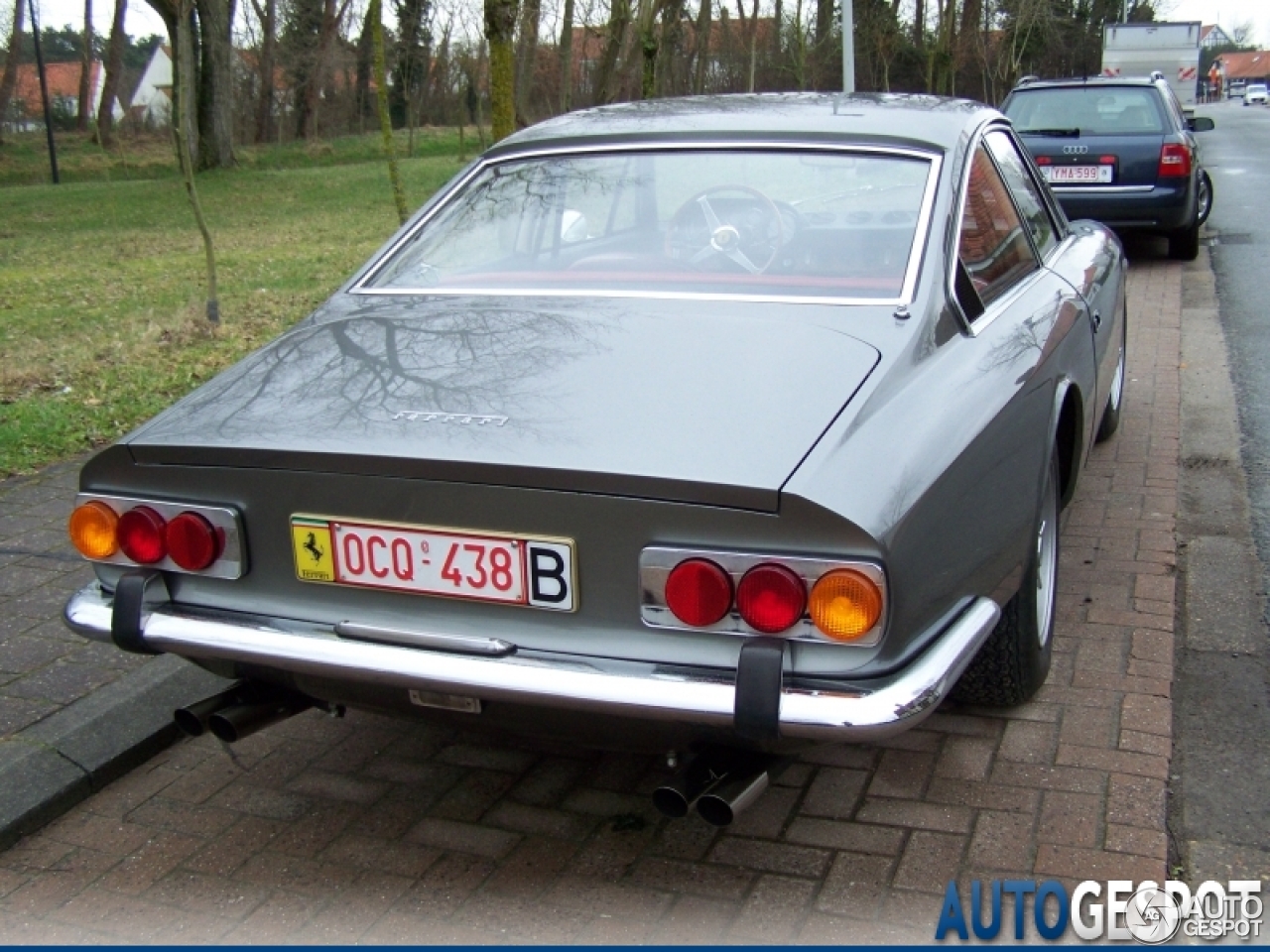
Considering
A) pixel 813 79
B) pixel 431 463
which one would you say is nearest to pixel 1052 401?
pixel 431 463

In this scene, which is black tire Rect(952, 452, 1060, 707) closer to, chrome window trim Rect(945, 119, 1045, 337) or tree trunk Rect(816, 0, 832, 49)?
chrome window trim Rect(945, 119, 1045, 337)

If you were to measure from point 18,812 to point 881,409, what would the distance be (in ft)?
7.18

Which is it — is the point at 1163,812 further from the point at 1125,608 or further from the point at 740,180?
the point at 740,180

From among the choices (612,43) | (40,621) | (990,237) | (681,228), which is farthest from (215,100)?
(990,237)

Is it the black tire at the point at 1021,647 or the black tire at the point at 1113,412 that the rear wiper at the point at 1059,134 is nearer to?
the black tire at the point at 1113,412

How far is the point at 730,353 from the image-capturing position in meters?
2.72

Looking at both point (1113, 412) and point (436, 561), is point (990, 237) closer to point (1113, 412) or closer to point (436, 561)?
point (436, 561)

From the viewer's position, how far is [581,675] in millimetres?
2320

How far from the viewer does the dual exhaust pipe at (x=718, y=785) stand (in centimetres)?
232

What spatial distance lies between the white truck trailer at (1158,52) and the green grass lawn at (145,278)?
579 inches

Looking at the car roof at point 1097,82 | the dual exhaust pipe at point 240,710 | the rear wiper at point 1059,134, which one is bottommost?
the dual exhaust pipe at point 240,710

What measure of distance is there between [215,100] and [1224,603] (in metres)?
25.8

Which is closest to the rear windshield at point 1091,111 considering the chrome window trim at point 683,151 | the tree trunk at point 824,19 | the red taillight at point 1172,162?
the red taillight at point 1172,162

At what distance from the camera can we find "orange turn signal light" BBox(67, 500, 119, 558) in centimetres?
274
